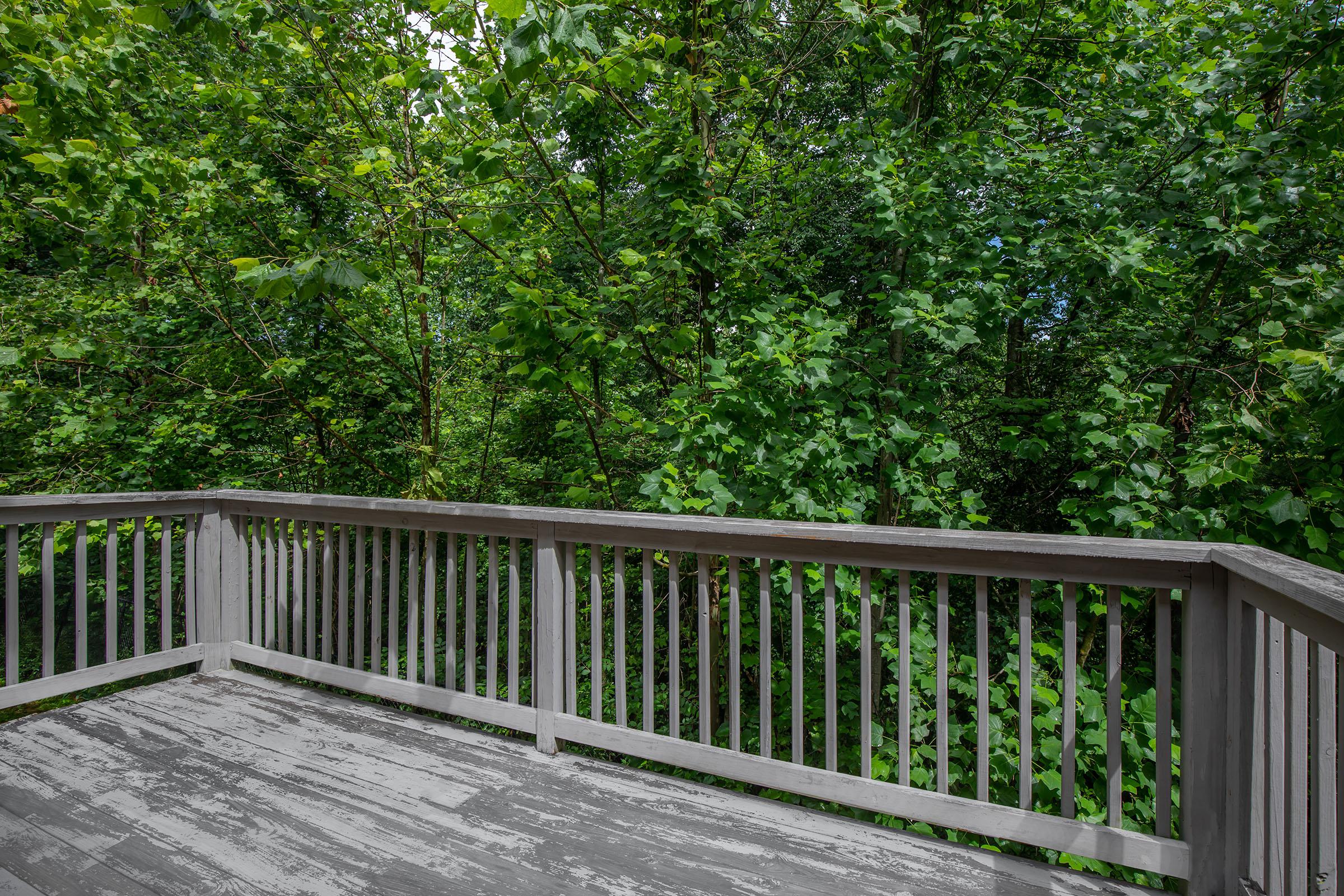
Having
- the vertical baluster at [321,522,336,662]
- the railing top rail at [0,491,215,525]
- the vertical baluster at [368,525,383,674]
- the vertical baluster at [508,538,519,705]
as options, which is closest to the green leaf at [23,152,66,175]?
the railing top rail at [0,491,215,525]

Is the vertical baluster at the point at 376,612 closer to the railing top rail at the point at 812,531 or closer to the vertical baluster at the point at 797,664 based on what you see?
the railing top rail at the point at 812,531

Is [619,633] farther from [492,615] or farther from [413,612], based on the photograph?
[413,612]

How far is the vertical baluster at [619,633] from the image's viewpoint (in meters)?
2.30

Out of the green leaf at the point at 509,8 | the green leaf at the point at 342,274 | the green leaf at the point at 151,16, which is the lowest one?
the green leaf at the point at 342,274

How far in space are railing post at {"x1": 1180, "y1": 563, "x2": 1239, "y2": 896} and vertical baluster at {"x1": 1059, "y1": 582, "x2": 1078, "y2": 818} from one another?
231 mm

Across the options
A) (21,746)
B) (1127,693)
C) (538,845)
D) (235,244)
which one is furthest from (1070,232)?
(235,244)

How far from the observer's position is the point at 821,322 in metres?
3.06

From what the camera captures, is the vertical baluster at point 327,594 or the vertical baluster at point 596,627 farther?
the vertical baluster at point 327,594

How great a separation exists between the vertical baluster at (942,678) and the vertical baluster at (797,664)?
0.40 meters

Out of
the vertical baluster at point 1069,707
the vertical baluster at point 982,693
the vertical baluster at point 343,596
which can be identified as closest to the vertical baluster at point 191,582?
the vertical baluster at point 343,596

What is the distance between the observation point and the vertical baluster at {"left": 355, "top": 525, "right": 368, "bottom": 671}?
2.88m

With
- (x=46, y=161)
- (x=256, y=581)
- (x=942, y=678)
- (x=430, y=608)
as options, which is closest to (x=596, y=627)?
(x=430, y=608)

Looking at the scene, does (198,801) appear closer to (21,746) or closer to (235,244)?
(21,746)

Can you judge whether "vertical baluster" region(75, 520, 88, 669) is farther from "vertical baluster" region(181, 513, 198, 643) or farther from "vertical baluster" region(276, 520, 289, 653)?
"vertical baluster" region(276, 520, 289, 653)
